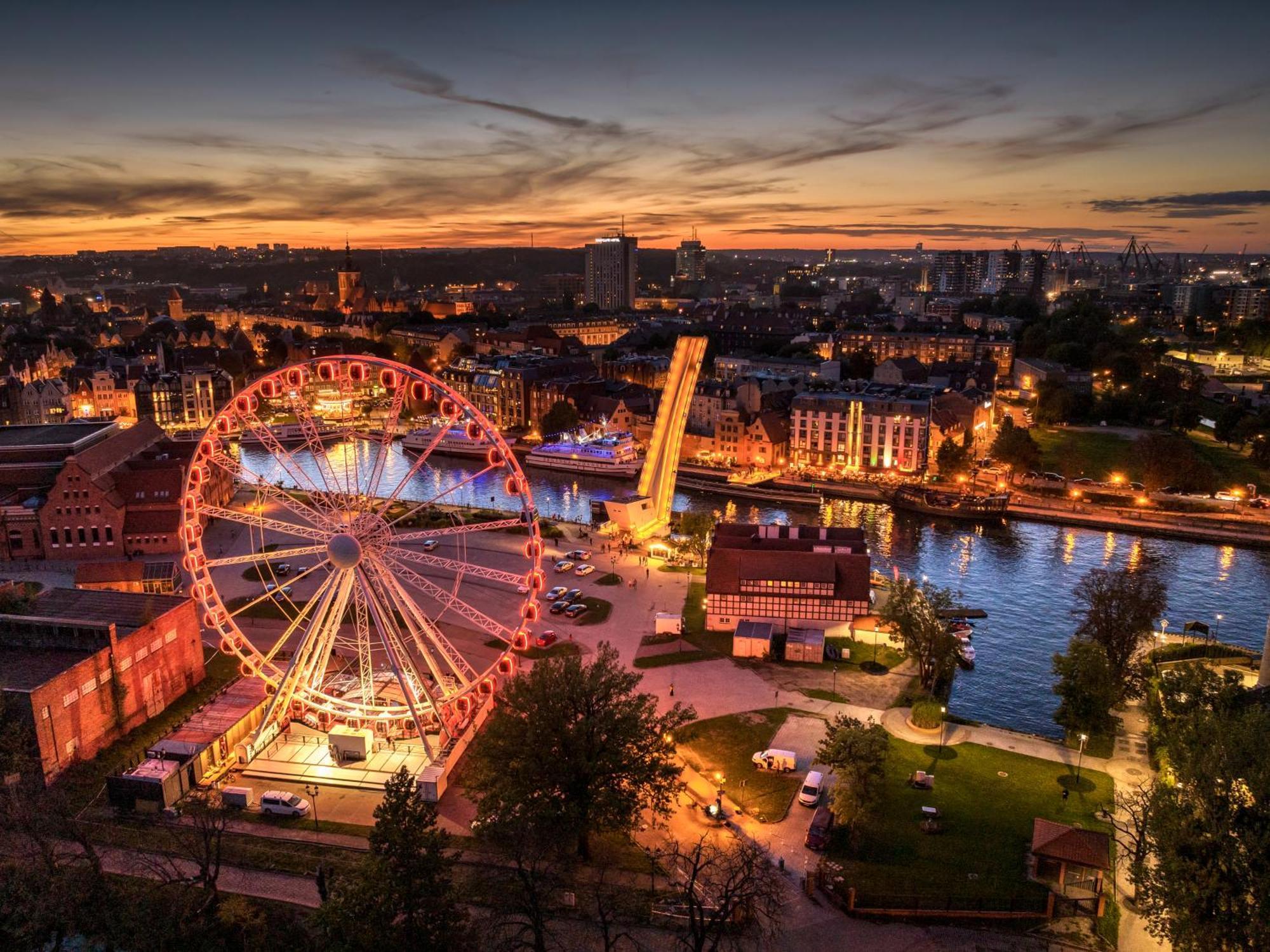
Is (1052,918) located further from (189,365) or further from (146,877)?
(189,365)

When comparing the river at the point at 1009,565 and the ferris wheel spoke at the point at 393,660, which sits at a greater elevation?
the ferris wheel spoke at the point at 393,660

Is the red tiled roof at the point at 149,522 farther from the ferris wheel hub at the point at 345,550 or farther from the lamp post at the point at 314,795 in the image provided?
the lamp post at the point at 314,795

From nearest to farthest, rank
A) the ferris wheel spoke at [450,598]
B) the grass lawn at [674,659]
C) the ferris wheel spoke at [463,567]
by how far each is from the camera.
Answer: the ferris wheel spoke at [463,567] → the ferris wheel spoke at [450,598] → the grass lawn at [674,659]

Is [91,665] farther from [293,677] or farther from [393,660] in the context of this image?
[393,660]

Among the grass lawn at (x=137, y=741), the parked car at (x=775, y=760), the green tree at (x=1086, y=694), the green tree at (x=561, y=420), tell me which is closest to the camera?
the grass lawn at (x=137, y=741)

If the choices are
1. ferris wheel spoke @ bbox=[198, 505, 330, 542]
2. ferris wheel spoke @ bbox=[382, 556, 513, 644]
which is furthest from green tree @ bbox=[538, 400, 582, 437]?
ferris wheel spoke @ bbox=[382, 556, 513, 644]

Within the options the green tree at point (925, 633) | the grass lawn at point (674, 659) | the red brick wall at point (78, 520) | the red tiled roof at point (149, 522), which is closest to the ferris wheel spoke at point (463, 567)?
the grass lawn at point (674, 659)

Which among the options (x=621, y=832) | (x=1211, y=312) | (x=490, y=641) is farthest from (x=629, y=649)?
(x=1211, y=312)
